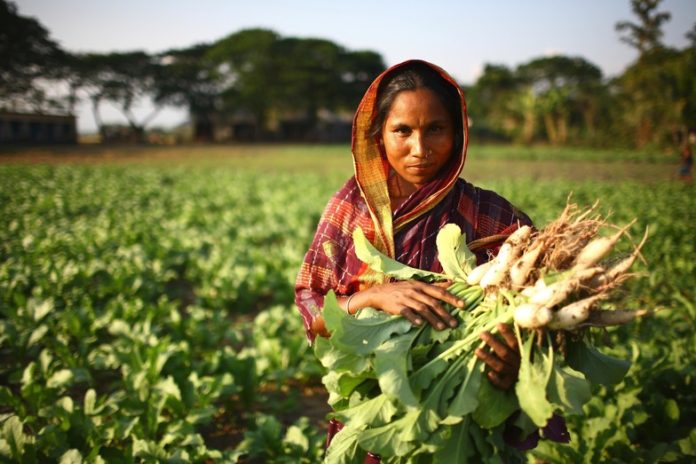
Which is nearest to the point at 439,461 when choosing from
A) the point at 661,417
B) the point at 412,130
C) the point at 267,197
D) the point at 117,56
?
the point at 412,130

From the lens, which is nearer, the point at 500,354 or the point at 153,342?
the point at 500,354

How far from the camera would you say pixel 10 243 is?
622 cm

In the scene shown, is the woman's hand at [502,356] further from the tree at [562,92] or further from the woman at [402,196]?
the tree at [562,92]

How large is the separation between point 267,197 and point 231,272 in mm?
6916

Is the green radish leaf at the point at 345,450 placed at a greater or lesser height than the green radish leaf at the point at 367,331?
lesser

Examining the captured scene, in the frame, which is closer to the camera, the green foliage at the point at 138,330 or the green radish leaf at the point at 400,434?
the green radish leaf at the point at 400,434

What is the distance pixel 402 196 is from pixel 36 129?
44.0 m

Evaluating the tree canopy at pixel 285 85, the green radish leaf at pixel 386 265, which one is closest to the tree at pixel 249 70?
the tree canopy at pixel 285 85

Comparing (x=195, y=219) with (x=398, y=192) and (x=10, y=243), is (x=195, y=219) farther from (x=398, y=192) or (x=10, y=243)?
(x=398, y=192)

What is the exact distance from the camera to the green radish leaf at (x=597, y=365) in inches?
52.1

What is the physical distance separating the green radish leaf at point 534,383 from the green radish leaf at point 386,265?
1.16 feet

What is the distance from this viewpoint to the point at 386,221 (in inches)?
64.0

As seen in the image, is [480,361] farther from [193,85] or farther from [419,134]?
[193,85]

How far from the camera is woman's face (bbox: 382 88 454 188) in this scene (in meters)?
1.55
